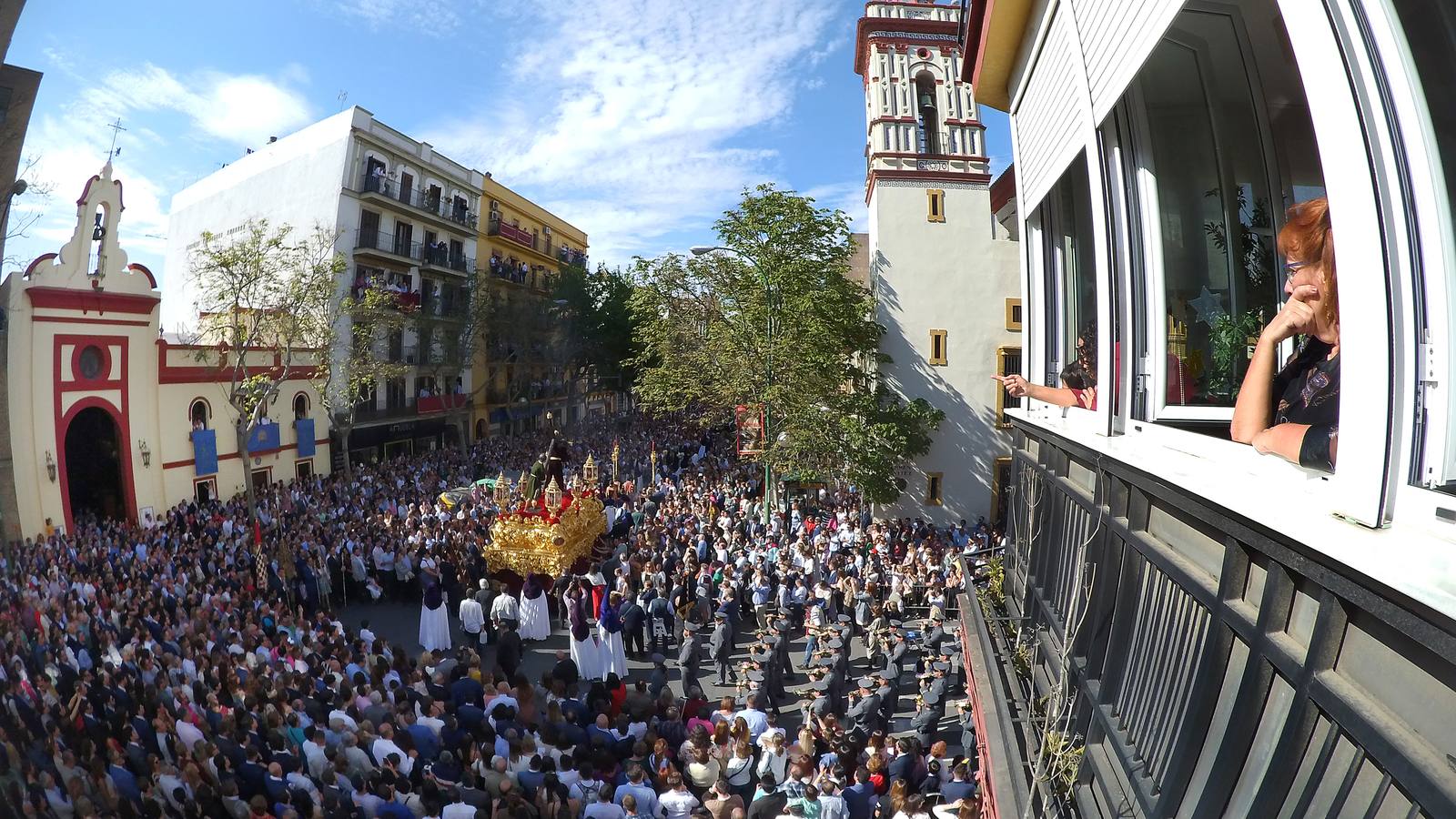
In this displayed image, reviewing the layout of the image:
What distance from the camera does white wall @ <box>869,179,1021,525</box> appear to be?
2420 centimetres

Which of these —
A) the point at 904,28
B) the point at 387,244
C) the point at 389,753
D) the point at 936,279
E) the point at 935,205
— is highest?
the point at 904,28

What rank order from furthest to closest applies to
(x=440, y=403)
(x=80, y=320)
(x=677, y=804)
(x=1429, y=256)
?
(x=440, y=403)
(x=677, y=804)
(x=80, y=320)
(x=1429, y=256)

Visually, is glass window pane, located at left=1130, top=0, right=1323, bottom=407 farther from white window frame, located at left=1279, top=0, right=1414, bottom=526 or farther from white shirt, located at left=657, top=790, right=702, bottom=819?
white shirt, located at left=657, top=790, right=702, bottom=819

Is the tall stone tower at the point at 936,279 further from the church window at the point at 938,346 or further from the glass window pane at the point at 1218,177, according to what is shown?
the glass window pane at the point at 1218,177

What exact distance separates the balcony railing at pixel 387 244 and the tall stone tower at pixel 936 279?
19.1m

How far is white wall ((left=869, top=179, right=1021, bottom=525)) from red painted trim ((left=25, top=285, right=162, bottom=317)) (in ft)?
66.3

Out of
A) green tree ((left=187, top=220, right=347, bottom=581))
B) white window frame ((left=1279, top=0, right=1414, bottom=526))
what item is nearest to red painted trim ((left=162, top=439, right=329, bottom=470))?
green tree ((left=187, top=220, right=347, bottom=581))

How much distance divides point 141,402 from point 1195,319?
10692 millimetres

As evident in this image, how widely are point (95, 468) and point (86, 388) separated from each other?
0.70 meters

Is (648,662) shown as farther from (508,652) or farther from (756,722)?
(756,722)

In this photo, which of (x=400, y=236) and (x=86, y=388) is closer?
(x=86, y=388)

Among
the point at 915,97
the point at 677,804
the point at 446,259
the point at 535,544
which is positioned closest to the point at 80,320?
the point at 677,804

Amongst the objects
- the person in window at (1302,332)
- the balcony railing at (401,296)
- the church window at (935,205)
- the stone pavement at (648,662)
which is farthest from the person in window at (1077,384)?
the balcony railing at (401,296)

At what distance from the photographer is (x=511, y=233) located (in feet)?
132
